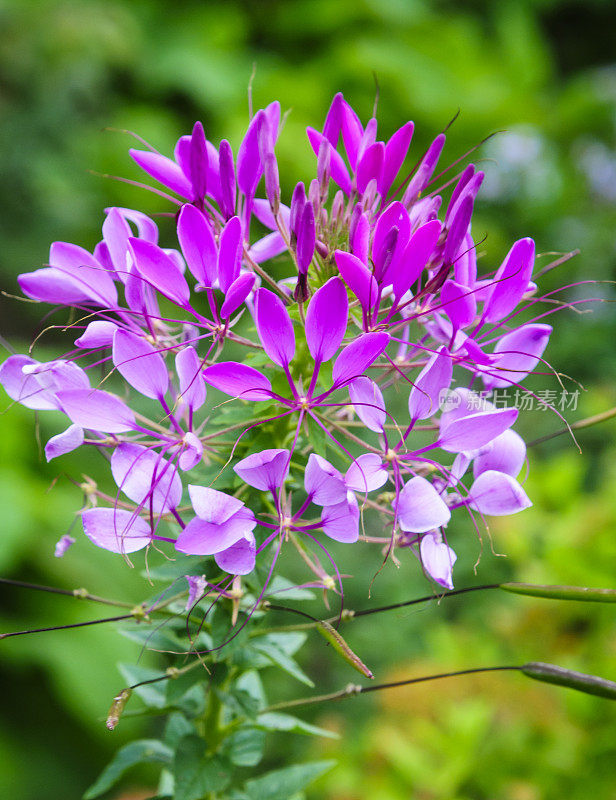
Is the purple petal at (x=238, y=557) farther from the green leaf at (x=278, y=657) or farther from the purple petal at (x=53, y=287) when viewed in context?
the purple petal at (x=53, y=287)

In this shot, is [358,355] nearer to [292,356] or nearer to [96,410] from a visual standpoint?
[292,356]

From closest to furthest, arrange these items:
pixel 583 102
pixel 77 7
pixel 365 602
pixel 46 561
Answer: pixel 46 561, pixel 365 602, pixel 77 7, pixel 583 102

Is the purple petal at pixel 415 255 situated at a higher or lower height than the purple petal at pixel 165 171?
Answer: lower

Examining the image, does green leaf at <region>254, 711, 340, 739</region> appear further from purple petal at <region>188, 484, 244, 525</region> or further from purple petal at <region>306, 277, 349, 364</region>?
purple petal at <region>306, 277, 349, 364</region>

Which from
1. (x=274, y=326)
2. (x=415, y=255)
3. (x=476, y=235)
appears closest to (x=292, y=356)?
(x=274, y=326)

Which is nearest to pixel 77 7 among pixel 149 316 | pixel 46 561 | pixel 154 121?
pixel 154 121

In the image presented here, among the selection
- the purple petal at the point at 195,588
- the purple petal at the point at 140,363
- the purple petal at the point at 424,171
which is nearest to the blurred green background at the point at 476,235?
the purple petal at the point at 424,171

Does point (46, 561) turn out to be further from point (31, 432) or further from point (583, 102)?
point (583, 102)
